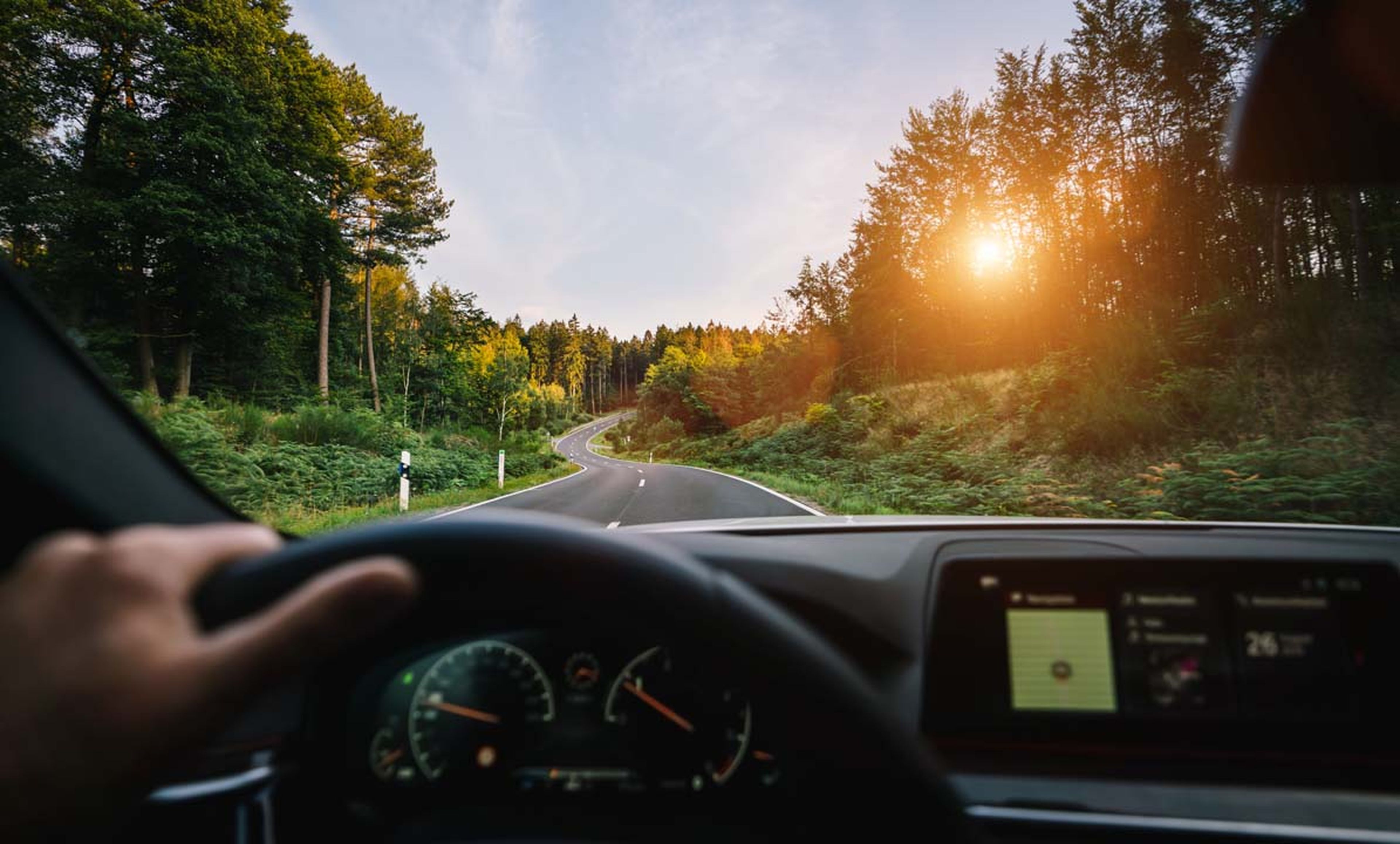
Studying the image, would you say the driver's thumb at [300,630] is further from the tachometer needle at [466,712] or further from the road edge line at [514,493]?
the road edge line at [514,493]

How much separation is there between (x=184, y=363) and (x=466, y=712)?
3.48 metres

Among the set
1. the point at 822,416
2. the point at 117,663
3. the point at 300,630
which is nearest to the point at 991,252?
the point at 822,416

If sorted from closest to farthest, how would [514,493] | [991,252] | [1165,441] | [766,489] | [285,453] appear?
[285,453]
[1165,441]
[514,493]
[766,489]
[991,252]

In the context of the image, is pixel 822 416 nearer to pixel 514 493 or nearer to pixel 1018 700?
pixel 514 493

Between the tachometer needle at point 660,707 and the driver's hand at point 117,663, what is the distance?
1022mm

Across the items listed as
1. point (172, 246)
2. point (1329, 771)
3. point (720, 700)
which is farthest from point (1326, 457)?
point (172, 246)

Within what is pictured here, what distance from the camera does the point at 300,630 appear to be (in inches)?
23.9

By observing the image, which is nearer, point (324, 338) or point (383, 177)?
point (324, 338)

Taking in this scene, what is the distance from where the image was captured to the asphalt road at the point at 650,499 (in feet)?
31.4

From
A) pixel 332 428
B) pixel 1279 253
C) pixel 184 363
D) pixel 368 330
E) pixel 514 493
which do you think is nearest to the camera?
pixel 184 363

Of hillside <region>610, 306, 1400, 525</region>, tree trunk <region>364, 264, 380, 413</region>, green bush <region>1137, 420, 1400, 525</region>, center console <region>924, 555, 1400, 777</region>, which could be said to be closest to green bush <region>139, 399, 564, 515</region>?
center console <region>924, 555, 1400, 777</region>

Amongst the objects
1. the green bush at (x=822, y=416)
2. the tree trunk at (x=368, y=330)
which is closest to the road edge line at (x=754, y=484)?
the green bush at (x=822, y=416)

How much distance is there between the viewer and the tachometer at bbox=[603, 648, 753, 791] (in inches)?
58.1

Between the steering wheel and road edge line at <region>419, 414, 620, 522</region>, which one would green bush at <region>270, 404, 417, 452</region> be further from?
the steering wheel
